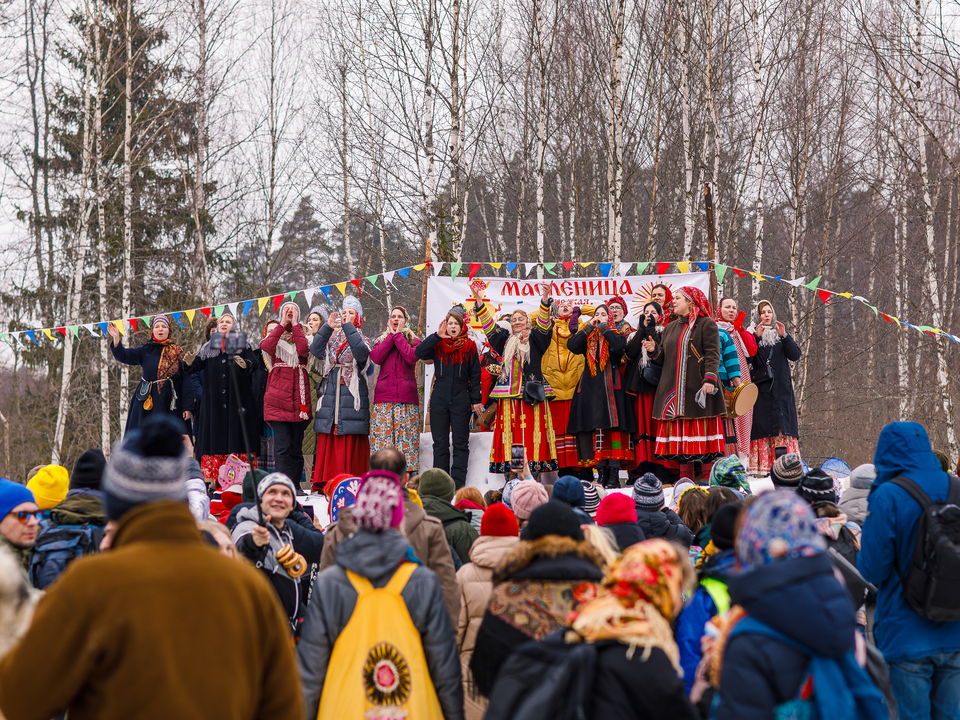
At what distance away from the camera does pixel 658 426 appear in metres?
9.20

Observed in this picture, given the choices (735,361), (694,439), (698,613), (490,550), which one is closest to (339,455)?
(694,439)

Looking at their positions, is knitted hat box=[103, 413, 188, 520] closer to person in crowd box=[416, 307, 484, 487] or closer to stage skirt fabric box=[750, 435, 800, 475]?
person in crowd box=[416, 307, 484, 487]

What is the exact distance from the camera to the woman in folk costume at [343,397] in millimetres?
9422

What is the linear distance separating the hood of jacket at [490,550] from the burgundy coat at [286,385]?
226 inches

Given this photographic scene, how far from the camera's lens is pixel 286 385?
31.3 ft

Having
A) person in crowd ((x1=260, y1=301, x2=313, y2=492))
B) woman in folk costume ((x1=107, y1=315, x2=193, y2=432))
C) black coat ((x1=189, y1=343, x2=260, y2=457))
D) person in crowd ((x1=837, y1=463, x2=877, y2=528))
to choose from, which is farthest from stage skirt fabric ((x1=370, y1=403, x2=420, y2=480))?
person in crowd ((x1=837, y1=463, x2=877, y2=528))

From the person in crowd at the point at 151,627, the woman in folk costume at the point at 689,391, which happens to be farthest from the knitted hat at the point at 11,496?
the woman in folk costume at the point at 689,391

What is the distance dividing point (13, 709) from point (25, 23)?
721 inches

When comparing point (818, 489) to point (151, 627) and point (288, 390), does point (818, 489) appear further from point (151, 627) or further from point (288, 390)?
point (288, 390)

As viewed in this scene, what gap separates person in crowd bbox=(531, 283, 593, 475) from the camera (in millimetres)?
9398

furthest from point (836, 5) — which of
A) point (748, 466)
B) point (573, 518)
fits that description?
point (573, 518)

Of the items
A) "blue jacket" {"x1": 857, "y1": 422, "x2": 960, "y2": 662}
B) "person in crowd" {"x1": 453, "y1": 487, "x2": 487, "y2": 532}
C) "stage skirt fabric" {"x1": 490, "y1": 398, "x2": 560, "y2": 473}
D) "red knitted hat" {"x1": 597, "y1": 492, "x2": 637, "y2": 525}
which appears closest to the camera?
"blue jacket" {"x1": 857, "y1": 422, "x2": 960, "y2": 662}

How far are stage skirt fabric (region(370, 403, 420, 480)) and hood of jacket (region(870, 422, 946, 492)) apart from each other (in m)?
5.87

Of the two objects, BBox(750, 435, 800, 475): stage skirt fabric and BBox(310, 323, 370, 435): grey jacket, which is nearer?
BBox(310, 323, 370, 435): grey jacket
